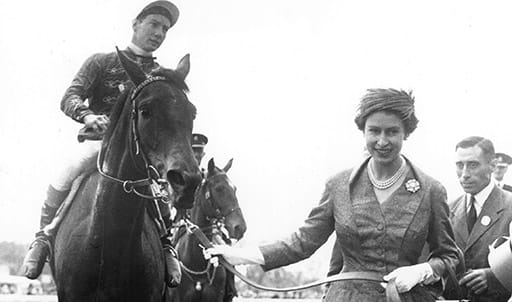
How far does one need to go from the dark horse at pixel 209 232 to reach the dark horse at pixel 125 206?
109 inches

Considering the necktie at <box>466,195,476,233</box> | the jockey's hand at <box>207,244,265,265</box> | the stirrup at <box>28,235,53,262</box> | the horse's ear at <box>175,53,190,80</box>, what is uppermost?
the horse's ear at <box>175,53,190,80</box>

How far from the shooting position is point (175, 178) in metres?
4.73

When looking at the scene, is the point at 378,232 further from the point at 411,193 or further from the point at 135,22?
the point at 135,22

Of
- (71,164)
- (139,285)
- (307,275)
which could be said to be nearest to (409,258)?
(139,285)

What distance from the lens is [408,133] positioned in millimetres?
4398

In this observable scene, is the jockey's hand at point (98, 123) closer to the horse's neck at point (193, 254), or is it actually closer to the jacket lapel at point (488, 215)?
the jacket lapel at point (488, 215)

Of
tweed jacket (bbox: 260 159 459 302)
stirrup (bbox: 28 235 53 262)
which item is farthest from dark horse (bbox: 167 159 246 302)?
tweed jacket (bbox: 260 159 459 302)

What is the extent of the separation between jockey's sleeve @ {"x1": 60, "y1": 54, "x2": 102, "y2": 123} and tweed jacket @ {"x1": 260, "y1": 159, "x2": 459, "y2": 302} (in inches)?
103

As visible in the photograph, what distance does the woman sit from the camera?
423 cm

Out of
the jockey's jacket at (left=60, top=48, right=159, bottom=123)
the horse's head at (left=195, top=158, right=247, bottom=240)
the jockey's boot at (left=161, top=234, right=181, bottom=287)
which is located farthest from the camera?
the horse's head at (left=195, top=158, right=247, bottom=240)

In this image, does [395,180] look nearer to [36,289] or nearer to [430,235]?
[430,235]

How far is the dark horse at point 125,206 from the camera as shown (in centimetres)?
513

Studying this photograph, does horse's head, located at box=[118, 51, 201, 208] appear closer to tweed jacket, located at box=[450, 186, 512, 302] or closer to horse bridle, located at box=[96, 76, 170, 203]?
horse bridle, located at box=[96, 76, 170, 203]

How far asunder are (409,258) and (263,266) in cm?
80
